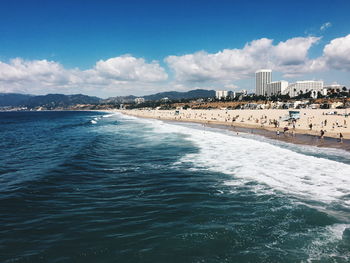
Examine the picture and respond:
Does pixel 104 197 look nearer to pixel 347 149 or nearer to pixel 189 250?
pixel 189 250

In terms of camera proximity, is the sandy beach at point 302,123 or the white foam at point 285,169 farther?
the sandy beach at point 302,123

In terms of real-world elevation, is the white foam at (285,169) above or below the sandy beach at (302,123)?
below

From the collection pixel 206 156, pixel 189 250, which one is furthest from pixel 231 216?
pixel 206 156

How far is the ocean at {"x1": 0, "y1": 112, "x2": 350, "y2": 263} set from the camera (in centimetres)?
946

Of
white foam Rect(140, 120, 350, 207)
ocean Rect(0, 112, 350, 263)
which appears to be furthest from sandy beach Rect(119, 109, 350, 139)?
ocean Rect(0, 112, 350, 263)

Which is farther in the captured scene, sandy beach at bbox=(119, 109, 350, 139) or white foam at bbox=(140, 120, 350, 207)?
sandy beach at bbox=(119, 109, 350, 139)

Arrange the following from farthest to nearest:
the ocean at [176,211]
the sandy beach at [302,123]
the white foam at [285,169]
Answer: the sandy beach at [302,123] → the white foam at [285,169] → the ocean at [176,211]

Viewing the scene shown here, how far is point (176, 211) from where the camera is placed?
13258mm

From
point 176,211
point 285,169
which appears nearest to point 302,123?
point 285,169

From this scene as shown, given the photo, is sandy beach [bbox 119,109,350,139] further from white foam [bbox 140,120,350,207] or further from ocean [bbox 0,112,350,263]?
ocean [bbox 0,112,350,263]

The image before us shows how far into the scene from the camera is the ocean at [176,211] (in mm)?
9461

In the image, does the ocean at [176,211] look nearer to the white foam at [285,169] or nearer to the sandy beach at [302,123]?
the white foam at [285,169]

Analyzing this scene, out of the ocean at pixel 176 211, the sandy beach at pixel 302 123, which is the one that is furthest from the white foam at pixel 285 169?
the sandy beach at pixel 302 123

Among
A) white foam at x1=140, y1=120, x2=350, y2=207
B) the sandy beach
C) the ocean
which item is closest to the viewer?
the ocean
